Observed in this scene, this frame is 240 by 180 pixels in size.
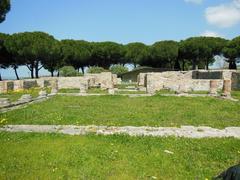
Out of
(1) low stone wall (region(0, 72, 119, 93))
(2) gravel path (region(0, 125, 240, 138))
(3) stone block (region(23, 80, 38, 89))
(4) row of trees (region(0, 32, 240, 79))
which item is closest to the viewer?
(2) gravel path (region(0, 125, 240, 138))

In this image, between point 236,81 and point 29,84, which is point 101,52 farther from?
point 236,81

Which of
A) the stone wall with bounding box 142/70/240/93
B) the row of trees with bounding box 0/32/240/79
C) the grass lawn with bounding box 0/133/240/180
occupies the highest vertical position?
the row of trees with bounding box 0/32/240/79

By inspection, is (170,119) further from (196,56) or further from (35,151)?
(196,56)

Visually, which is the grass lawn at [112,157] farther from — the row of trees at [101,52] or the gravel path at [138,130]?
the row of trees at [101,52]

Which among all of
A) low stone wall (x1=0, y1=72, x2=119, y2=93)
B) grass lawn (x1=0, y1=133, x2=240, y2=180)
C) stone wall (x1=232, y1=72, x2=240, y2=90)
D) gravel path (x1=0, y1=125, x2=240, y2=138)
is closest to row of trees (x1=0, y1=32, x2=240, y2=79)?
low stone wall (x1=0, y1=72, x2=119, y2=93)

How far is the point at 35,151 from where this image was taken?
7.66 meters

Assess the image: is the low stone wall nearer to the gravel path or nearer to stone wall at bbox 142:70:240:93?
stone wall at bbox 142:70:240:93

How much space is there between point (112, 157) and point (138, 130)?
2.91 meters

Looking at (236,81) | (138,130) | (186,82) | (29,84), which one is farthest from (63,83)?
(138,130)

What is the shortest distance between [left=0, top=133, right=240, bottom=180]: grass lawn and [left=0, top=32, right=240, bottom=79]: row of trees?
1839 inches

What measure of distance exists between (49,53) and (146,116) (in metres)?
44.4

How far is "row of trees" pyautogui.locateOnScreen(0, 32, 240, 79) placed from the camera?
5356 centimetres

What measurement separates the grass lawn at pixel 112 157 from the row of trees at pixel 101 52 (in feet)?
153

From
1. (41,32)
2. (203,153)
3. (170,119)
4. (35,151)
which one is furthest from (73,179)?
(41,32)
